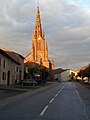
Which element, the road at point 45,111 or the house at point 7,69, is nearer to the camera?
the road at point 45,111

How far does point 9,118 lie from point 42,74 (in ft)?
317

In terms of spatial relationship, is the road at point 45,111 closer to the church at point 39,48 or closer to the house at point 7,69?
the house at point 7,69

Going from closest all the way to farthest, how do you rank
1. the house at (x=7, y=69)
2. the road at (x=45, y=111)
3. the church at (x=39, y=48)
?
the road at (x=45, y=111) → the house at (x=7, y=69) → the church at (x=39, y=48)

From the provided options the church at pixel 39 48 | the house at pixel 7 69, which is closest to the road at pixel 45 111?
the house at pixel 7 69

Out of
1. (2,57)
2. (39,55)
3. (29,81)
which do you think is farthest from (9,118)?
(39,55)

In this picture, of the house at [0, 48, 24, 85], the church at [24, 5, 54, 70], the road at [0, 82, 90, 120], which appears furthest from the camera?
the church at [24, 5, 54, 70]

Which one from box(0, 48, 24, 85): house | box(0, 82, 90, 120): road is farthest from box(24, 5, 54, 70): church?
box(0, 82, 90, 120): road

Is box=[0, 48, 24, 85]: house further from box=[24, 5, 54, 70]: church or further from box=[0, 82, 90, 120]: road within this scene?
box=[24, 5, 54, 70]: church

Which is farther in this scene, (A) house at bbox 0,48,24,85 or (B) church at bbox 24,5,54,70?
(B) church at bbox 24,5,54,70

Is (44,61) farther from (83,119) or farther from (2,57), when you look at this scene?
(83,119)

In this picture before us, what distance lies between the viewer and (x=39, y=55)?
177 m

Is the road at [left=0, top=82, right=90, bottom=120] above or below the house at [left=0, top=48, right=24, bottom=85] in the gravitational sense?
below

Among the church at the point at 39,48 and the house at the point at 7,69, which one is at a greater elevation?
the church at the point at 39,48

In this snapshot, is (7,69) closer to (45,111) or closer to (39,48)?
(45,111)
